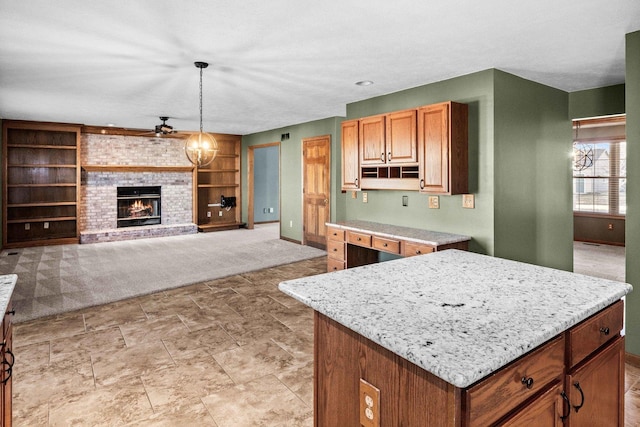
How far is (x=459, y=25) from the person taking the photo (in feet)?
8.85

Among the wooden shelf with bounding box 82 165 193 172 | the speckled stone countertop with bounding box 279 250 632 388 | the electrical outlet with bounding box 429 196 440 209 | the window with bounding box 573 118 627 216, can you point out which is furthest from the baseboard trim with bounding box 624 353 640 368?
the wooden shelf with bounding box 82 165 193 172

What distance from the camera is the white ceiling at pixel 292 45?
8.02 feet

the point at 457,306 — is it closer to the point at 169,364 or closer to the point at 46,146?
the point at 169,364

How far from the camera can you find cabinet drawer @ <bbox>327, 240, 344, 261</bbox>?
4766 millimetres

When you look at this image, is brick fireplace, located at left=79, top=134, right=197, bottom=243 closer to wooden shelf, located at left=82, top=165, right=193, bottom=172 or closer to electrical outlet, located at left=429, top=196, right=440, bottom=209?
wooden shelf, located at left=82, top=165, right=193, bottom=172

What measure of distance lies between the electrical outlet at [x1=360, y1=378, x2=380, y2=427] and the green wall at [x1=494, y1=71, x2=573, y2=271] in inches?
116

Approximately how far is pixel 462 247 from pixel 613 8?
2.19 metres

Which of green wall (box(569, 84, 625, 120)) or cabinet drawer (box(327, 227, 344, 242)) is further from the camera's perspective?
cabinet drawer (box(327, 227, 344, 242))

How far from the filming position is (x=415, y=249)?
3.78 metres

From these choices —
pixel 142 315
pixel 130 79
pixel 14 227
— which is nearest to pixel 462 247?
pixel 142 315

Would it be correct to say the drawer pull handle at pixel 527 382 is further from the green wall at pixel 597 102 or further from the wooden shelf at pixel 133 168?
the wooden shelf at pixel 133 168

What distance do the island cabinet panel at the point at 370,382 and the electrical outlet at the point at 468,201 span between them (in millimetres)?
2899

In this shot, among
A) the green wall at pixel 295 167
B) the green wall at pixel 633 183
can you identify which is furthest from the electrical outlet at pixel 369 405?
the green wall at pixel 295 167

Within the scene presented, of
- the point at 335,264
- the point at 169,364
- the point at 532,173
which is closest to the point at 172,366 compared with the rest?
the point at 169,364
